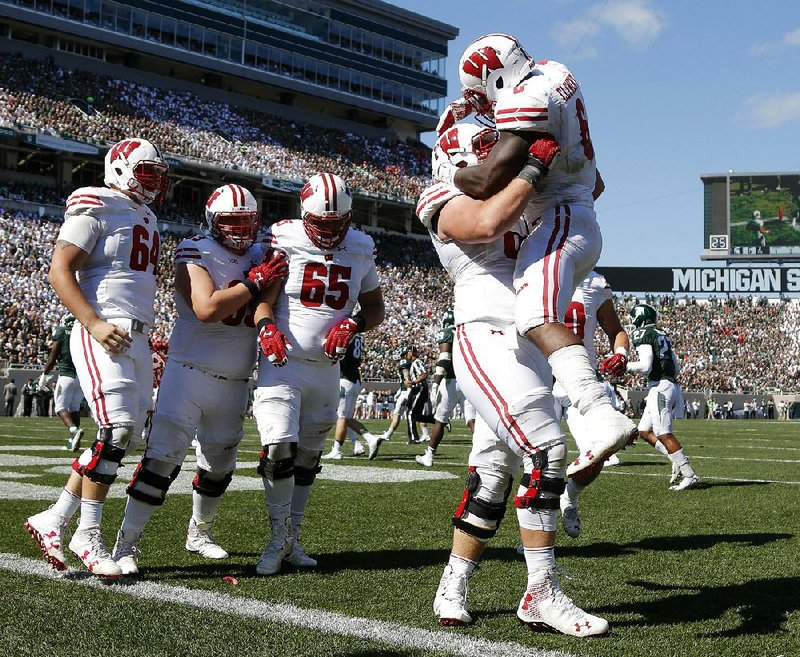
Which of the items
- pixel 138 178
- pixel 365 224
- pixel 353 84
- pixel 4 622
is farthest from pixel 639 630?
pixel 353 84

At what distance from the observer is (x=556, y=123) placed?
3.43 meters

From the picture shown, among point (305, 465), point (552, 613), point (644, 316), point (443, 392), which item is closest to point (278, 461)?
point (305, 465)

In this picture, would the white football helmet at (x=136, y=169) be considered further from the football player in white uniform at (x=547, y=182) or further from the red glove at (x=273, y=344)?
the football player in white uniform at (x=547, y=182)

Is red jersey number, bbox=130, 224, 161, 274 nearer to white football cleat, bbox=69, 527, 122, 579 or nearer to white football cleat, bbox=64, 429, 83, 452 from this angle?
white football cleat, bbox=69, 527, 122, 579

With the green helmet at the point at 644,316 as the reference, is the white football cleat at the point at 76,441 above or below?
below

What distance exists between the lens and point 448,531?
613 cm

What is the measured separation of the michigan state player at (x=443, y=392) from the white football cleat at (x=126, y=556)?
273 inches

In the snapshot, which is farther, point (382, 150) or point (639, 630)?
point (382, 150)

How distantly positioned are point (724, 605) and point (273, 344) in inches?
90.6

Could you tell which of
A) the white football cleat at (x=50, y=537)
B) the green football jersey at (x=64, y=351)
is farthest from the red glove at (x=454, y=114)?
the green football jersey at (x=64, y=351)

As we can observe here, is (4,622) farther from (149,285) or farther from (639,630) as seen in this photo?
(639,630)

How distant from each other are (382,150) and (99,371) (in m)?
52.5

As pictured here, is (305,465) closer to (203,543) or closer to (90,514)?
(203,543)

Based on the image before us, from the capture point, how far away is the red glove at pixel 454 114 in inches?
152
